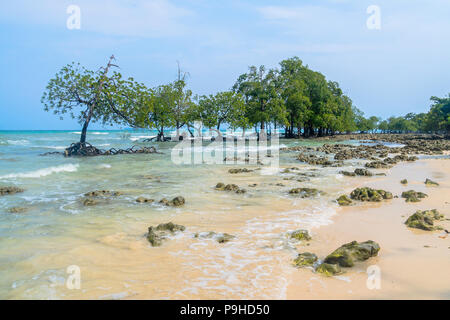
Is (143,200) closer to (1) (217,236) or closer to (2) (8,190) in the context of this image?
(1) (217,236)

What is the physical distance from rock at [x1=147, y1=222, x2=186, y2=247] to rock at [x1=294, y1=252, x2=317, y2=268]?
7.04ft

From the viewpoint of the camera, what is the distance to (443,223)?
5.73 meters

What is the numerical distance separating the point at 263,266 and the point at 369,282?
1275 millimetres

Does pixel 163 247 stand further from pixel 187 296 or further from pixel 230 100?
pixel 230 100

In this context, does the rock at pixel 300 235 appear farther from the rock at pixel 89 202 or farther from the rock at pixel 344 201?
the rock at pixel 89 202

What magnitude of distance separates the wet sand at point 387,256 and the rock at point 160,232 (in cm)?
220

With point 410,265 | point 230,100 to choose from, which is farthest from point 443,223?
point 230,100

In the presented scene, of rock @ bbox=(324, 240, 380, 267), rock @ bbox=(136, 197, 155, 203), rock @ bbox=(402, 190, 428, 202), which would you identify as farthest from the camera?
rock @ bbox=(136, 197, 155, 203)

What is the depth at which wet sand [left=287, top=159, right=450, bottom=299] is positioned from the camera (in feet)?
11.0

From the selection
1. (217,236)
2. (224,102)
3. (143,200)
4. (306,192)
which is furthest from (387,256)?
(224,102)

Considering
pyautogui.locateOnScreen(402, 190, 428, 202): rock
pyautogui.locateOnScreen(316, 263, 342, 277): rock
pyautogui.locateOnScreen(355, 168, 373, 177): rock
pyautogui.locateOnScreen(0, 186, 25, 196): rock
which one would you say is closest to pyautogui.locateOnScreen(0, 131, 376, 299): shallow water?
pyautogui.locateOnScreen(316, 263, 342, 277): rock

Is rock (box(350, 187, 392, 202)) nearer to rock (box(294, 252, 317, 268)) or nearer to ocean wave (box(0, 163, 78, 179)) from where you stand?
rock (box(294, 252, 317, 268))
